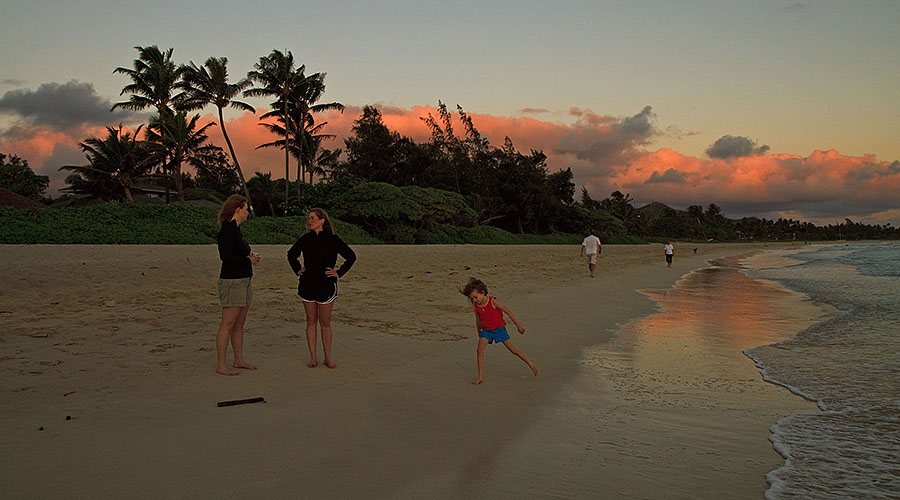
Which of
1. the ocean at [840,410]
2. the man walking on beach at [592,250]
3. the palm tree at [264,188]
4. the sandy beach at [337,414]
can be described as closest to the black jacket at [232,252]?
the sandy beach at [337,414]

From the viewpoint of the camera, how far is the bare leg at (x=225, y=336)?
507cm

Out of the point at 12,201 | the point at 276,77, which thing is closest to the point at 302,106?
the point at 276,77

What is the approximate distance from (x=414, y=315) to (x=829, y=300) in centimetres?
1014

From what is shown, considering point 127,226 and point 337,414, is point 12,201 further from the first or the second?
point 337,414

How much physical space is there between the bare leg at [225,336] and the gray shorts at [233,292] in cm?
7

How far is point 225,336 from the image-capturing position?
16.8 ft

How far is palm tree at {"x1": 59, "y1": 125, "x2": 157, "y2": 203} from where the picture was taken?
38250 millimetres

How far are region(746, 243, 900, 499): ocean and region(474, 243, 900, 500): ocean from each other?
0.04ft

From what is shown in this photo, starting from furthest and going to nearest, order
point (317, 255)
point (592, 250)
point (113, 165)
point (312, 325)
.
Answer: point (113, 165) → point (592, 250) → point (312, 325) → point (317, 255)

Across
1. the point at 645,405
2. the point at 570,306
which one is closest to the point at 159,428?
the point at 645,405

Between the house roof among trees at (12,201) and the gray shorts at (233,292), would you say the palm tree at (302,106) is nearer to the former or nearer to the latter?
the house roof among trees at (12,201)

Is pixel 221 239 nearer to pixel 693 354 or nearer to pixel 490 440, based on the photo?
pixel 490 440

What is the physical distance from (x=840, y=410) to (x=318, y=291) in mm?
4536

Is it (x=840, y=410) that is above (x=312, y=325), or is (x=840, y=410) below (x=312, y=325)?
below
